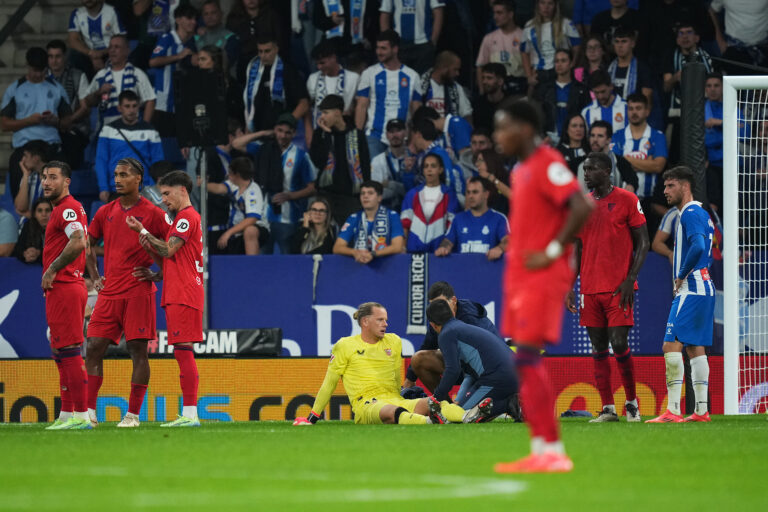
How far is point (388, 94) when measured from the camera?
1695cm

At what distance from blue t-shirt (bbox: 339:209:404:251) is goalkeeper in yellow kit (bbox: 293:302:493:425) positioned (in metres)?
3.74

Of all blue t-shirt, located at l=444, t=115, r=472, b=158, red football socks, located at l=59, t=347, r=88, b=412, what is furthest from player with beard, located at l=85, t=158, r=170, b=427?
blue t-shirt, located at l=444, t=115, r=472, b=158

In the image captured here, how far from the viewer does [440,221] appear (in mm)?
15508

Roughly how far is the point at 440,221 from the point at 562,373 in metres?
2.63

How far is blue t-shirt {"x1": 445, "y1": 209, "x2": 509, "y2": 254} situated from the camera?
49.7ft

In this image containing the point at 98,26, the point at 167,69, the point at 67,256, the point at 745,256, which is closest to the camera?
the point at 67,256

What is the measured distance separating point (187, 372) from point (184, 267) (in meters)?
0.95

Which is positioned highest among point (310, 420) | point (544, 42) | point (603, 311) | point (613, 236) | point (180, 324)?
point (544, 42)

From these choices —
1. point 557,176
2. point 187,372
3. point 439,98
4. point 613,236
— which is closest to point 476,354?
point 613,236

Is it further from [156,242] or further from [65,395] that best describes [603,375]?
[65,395]

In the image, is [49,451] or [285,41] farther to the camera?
[285,41]

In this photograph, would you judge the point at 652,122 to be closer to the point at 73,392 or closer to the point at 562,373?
the point at 562,373

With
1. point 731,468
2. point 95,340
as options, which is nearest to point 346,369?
point 95,340

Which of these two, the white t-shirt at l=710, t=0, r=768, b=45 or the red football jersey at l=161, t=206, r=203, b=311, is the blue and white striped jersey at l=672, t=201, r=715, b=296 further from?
the white t-shirt at l=710, t=0, r=768, b=45
